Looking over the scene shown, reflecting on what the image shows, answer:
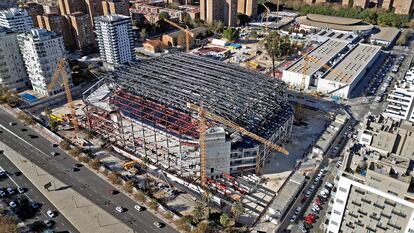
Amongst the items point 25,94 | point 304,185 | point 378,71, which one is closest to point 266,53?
point 378,71

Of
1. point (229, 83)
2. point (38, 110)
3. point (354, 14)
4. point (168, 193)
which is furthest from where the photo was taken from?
point (354, 14)

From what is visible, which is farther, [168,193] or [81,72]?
[81,72]

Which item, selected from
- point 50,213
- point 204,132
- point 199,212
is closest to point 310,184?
point 204,132

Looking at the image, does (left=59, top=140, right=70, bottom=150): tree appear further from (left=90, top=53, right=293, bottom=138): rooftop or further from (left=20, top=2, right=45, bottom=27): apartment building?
(left=20, top=2, right=45, bottom=27): apartment building

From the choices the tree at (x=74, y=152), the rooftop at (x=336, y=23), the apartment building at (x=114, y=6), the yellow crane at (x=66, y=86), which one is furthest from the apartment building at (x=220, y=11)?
the tree at (x=74, y=152)

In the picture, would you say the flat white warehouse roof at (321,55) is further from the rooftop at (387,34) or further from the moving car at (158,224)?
the moving car at (158,224)

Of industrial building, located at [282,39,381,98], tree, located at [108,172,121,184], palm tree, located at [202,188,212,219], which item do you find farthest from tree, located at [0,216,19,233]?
industrial building, located at [282,39,381,98]

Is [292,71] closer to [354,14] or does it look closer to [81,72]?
[81,72]
